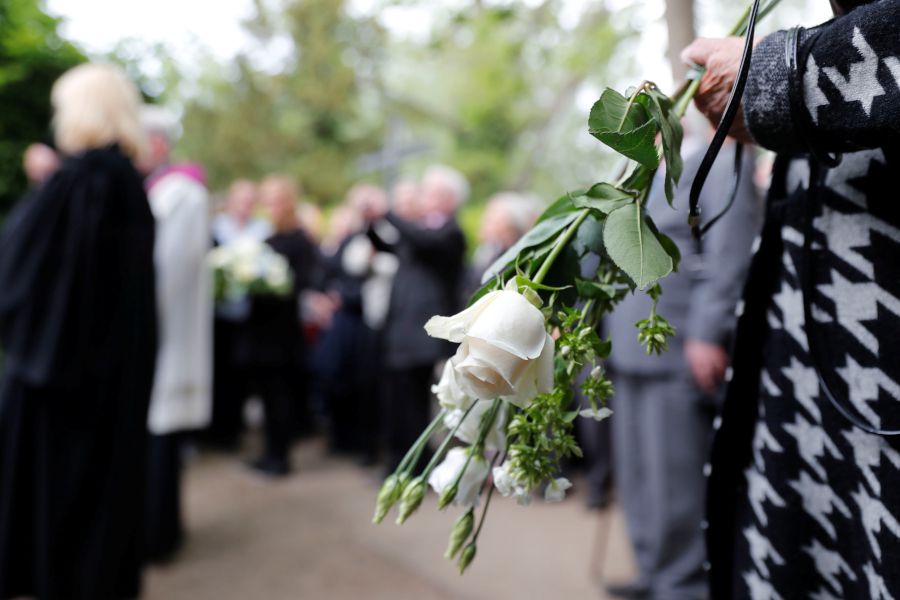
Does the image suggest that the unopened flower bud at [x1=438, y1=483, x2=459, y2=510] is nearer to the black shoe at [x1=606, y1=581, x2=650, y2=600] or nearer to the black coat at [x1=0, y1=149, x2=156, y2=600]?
the black coat at [x1=0, y1=149, x2=156, y2=600]

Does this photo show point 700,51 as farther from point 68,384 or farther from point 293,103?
point 293,103

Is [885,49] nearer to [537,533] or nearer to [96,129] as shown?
[96,129]

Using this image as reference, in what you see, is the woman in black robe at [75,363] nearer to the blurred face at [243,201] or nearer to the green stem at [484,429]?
the green stem at [484,429]

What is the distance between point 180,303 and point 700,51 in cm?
313

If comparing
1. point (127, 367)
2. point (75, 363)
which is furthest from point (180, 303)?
point (75, 363)

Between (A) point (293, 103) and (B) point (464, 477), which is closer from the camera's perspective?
(B) point (464, 477)

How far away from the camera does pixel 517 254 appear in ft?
2.86

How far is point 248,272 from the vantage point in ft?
16.2

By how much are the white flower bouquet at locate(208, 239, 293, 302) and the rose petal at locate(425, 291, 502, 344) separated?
4359mm

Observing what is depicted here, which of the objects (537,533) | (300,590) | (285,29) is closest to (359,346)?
(537,533)

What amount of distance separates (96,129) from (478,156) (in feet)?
59.6

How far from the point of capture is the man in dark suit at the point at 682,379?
2666 millimetres

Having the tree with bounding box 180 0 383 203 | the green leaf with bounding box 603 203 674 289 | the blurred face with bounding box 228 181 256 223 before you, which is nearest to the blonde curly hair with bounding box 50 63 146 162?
the green leaf with bounding box 603 203 674 289

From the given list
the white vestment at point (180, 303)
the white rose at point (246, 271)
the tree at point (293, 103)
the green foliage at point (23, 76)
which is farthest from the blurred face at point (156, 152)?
the tree at point (293, 103)
